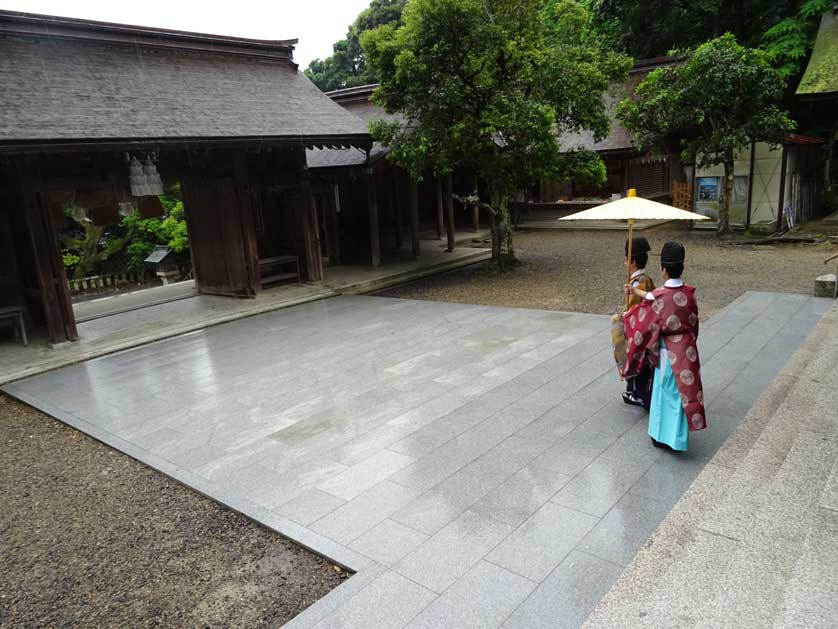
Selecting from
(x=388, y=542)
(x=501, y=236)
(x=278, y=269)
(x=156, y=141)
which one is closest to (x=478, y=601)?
(x=388, y=542)

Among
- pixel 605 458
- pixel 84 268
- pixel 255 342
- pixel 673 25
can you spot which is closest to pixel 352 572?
pixel 605 458

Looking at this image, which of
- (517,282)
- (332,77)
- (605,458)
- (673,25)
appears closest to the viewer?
(605,458)

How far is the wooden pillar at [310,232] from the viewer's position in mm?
12367

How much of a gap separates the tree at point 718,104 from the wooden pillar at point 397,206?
6606 millimetres

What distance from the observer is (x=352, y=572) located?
3.50m

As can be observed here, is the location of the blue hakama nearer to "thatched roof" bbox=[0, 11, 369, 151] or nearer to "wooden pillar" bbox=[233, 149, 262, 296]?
"thatched roof" bbox=[0, 11, 369, 151]

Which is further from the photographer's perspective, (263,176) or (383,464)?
(263,176)

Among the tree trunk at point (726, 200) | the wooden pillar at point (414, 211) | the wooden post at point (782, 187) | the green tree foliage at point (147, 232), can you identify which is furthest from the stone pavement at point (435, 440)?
the green tree foliage at point (147, 232)

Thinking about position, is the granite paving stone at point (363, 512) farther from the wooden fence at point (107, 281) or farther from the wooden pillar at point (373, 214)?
the wooden fence at point (107, 281)

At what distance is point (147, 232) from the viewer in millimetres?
20562

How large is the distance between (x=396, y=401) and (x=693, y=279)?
7756mm

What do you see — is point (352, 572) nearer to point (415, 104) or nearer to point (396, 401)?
point (396, 401)

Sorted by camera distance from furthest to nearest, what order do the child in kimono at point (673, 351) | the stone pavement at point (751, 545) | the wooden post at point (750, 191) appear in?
1. the wooden post at point (750, 191)
2. the child in kimono at point (673, 351)
3. the stone pavement at point (751, 545)

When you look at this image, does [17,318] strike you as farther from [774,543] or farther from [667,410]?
[774,543]
